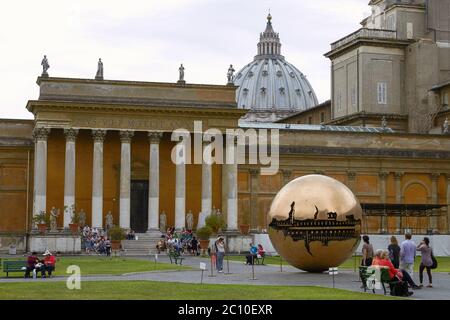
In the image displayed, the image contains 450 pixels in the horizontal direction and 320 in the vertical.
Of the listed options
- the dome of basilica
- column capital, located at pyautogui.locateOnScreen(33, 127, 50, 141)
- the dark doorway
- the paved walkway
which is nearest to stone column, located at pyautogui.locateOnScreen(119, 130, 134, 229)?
the dark doorway

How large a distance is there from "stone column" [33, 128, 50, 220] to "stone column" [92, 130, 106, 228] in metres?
3.31

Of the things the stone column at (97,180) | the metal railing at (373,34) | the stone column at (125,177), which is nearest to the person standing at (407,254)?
the stone column at (125,177)

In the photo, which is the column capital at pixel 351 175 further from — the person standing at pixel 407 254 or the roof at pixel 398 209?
the person standing at pixel 407 254

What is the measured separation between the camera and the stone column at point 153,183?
65.6 m

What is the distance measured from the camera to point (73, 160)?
6400 centimetres

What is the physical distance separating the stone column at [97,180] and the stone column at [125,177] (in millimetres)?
1366

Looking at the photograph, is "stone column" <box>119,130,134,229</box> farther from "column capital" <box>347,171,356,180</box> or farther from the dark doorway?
"column capital" <box>347,171,356,180</box>

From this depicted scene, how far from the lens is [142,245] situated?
62844 millimetres

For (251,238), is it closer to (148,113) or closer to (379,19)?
(148,113)

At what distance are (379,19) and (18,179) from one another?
3922 centimetres

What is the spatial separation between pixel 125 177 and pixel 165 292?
127ft

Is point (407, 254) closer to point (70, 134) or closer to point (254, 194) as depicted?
point (70, 134)
